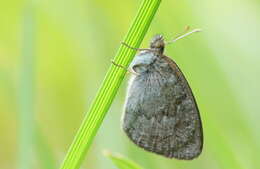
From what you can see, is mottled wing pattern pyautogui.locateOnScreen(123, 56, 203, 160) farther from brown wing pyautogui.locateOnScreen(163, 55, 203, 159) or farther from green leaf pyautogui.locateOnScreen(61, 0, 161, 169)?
green leaf pyautogui.locateOnScreen(61, 0, 161, 169)

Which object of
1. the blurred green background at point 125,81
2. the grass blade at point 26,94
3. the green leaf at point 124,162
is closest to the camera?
the green leaf at point 124,162

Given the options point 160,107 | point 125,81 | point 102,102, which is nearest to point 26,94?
point 160,107

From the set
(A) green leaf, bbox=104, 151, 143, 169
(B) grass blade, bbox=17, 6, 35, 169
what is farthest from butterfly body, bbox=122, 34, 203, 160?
(A) green leaf, bbox=104, 151, 143, 169

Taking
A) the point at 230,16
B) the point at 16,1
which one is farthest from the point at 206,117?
the point at 16,1

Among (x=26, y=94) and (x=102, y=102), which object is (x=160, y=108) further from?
(x=102, y=102)

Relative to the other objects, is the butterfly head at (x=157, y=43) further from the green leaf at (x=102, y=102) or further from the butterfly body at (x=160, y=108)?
the green leaf at (x=102, y=102)

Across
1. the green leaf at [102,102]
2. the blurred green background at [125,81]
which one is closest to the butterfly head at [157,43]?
the blurred green background at [125,81]

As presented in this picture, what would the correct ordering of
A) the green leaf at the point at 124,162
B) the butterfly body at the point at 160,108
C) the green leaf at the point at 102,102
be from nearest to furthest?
the green leaf at the point at 124,162
the green leaf at the point at 102,102
the butterfly body at the point at 160,108
